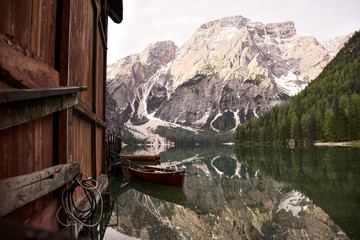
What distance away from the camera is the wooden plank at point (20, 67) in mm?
2893

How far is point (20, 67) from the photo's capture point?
10.7 feet

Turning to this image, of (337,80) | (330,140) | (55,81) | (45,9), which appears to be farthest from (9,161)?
(337,80)

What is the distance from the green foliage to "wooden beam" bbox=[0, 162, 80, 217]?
2943 inches

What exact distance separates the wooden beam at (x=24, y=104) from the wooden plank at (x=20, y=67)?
0.35 metres

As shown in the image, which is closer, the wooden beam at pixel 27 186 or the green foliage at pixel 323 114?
the wooden beam at pixel 27 186

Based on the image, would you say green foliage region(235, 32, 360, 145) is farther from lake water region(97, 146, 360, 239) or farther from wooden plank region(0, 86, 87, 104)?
wooden plank region(0, 86, 87, 104)

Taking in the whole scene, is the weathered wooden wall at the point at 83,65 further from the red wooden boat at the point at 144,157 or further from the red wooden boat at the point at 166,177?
the red wooden boat at the point at 144,157

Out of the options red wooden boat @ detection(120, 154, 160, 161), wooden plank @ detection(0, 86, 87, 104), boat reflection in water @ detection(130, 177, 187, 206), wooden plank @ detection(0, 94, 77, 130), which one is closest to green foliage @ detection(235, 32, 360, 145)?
red wooden boat @ detection(120, 154, 160, 161)

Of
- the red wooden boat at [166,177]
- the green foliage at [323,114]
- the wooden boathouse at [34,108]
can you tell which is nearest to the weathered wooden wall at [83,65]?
the wooden boathouse at [34,108]

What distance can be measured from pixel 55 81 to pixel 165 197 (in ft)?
41.8

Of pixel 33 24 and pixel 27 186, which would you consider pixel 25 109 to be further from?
pixel 33 24

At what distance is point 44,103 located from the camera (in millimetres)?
3404

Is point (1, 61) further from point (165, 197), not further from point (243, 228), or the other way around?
point (165, 197)

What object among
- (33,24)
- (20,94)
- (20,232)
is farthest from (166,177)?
(20,232)
